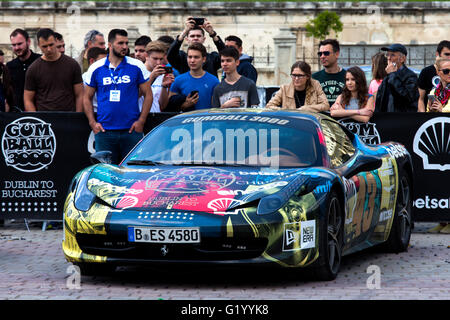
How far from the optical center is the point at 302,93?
1210cm

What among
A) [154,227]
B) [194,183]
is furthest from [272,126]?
[154,227]

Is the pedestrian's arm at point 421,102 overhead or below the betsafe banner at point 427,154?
overhead

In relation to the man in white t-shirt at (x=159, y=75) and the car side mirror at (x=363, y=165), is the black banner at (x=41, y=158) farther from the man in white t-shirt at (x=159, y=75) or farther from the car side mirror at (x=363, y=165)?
the car side mirror at (x=363, y=165)

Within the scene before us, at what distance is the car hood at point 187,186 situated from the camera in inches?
→ 301

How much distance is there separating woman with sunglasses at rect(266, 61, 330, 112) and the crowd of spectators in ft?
0.04

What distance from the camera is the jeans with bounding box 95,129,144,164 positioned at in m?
11.8

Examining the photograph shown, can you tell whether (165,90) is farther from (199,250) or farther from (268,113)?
(199,250)

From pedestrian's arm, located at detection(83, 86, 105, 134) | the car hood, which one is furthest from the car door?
pedestrian's arm, located at detection(83, 86, 105, 134)

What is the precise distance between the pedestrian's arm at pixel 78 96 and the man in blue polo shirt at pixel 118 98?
879mm

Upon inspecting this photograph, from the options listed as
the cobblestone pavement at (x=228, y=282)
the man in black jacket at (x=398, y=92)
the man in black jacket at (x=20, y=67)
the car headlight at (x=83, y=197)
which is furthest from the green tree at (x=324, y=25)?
the car headlight at (x=83, y=197)

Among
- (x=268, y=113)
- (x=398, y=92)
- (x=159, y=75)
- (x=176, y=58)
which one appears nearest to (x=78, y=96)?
(x=159, y=75)

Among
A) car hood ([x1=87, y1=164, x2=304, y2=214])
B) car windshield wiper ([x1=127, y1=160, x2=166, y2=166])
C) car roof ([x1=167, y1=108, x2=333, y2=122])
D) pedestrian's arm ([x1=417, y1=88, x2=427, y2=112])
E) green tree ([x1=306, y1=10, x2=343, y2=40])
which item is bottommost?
car hood ([x1=87, y1=164, x2=304, y2=214])

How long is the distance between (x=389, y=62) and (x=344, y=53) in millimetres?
35062

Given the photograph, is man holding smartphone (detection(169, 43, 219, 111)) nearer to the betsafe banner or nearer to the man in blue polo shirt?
the man in blue polo shirt
